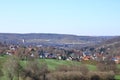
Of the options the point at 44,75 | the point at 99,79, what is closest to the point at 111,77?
the point at 99,79

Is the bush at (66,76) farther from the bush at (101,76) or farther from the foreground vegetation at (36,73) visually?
the bush at (101,76)

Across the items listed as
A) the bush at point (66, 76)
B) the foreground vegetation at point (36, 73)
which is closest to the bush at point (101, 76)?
the foreground vegetation at point (36, 73)

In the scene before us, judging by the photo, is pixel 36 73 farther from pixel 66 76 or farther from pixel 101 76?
pixel 101 76

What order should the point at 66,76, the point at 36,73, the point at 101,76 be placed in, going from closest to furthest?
1. the point at 36,73
2. the point at 66,76
3. the point at 101,76

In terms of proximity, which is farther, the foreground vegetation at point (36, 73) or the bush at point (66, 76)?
the bush at point (66, 76)

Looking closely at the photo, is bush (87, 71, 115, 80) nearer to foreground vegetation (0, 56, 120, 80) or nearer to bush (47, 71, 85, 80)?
foreground vegetation (0, 56, 120, 80)

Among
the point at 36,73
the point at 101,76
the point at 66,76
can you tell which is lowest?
the point at 101,76

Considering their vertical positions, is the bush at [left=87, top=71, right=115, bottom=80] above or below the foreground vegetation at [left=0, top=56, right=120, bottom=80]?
below

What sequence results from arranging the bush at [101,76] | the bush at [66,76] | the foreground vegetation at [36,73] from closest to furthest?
the foreground vegetation at [36,73] < the bush at [66,76] < the bush at [101,76]

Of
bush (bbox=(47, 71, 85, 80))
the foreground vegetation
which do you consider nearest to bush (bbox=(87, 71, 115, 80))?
the foreground vegetation

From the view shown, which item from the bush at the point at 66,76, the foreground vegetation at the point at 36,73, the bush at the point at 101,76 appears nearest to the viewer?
the foreground vegetation at the point at 36,73

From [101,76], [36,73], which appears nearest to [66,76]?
[36,73]

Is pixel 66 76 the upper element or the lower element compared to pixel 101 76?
upper
